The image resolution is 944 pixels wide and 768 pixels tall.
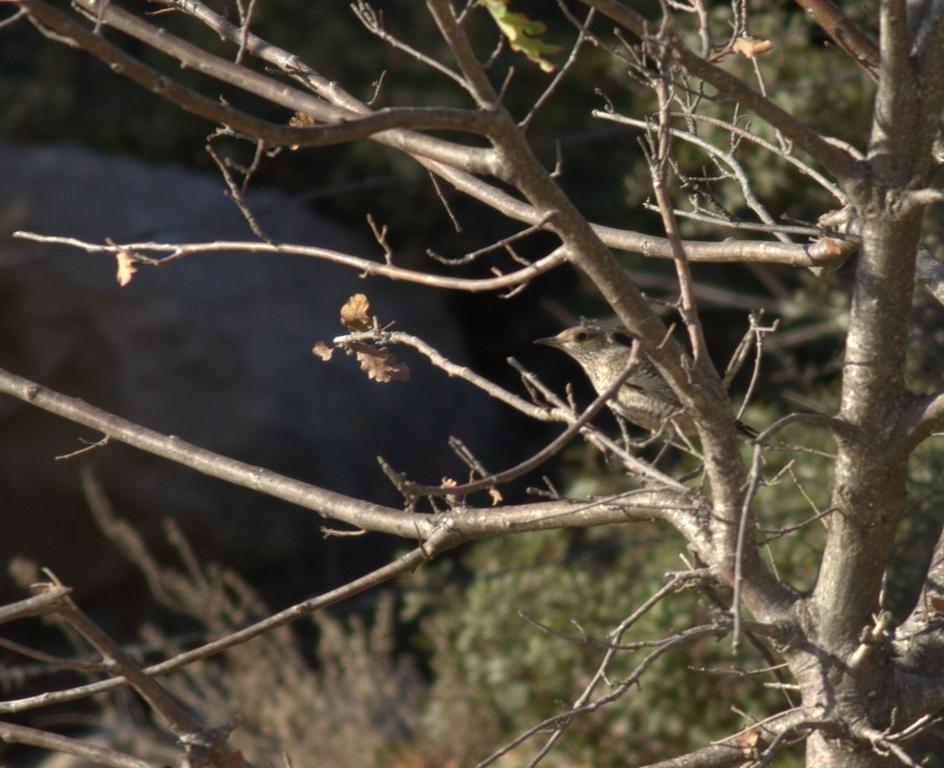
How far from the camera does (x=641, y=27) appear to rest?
2.14 meters

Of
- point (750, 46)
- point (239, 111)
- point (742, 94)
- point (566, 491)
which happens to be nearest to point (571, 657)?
point (566, 491)

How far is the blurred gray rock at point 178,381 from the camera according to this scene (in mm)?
8430

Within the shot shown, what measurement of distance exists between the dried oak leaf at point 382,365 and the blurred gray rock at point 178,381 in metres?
6.11

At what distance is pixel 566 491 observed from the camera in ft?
24.1

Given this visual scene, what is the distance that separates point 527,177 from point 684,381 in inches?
17.5

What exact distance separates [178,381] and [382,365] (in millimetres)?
6409

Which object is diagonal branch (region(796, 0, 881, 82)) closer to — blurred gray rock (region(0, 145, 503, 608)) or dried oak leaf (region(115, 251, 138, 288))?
dried oak leaf (region(115, 251, 138, 288))

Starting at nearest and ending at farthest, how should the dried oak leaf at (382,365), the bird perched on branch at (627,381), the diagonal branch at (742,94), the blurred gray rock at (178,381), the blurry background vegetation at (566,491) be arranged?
the diagonal branch at (742,94) → the dried oak leaf at (382,365) → the bird perched on branch at (627,381) → the blurry background vegetation at (566,491) → the blurred gray rock at (178,381)

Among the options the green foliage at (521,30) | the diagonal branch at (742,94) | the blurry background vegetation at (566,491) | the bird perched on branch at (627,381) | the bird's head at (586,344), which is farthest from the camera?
the blurry background vegetation at (566,491)

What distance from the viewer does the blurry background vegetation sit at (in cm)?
573

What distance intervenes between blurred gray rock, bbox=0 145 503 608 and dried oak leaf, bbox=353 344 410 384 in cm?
611

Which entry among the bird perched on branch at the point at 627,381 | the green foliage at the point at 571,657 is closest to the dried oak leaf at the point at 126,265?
the bird perched on branch at the point at 627,381

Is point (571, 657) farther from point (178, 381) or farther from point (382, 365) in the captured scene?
point (382, 365)

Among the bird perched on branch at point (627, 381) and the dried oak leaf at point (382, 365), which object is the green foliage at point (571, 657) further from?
the dried oak leaf at point (382, 365)
